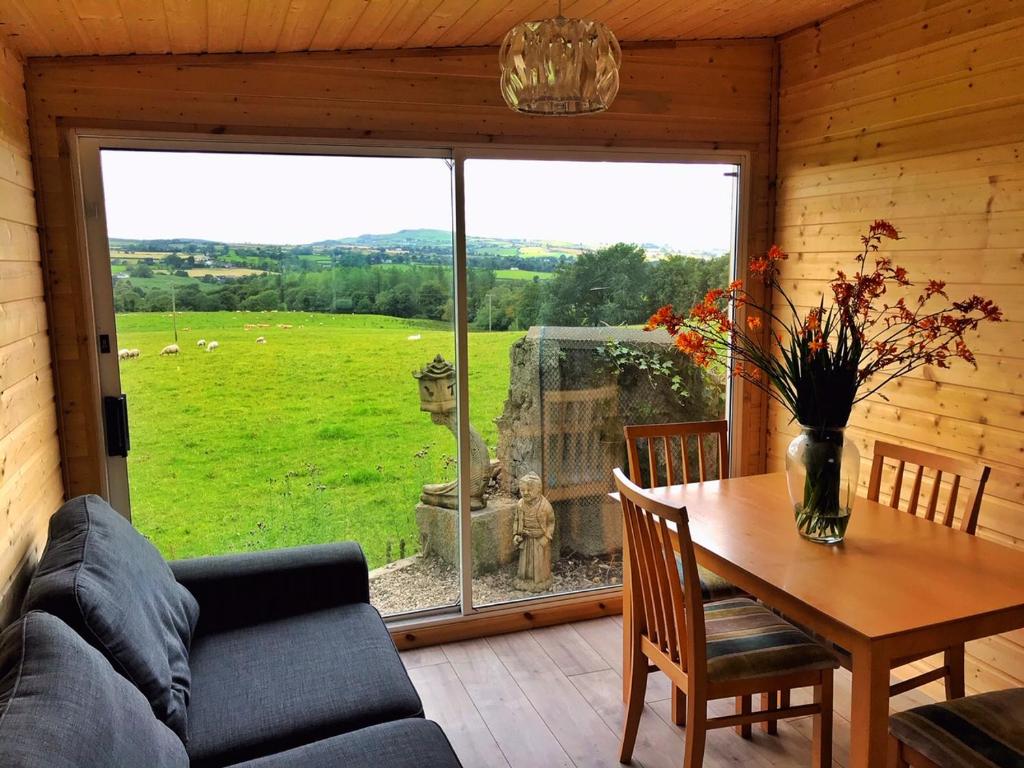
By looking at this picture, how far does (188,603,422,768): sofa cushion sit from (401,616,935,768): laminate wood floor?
0.62m

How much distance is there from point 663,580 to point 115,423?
2079 millimetres

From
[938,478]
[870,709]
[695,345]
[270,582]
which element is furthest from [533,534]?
[870,709]

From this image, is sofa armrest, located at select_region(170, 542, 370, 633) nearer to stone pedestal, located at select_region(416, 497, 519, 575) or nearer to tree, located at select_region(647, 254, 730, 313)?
stone pedestal, located at select_region(416, 497, 519, 575)

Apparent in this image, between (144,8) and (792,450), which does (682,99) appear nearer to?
(792,450)

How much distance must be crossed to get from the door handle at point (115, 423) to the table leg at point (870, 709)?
2.57 metres

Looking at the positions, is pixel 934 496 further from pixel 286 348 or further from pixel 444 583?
pixel 286 348

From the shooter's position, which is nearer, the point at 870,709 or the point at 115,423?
the point at 870,709

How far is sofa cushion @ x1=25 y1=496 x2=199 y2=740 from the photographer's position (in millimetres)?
1779

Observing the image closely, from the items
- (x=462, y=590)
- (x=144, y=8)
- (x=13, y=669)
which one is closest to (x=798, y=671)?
(x=462, y=590)

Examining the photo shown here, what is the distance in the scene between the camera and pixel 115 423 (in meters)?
2.95

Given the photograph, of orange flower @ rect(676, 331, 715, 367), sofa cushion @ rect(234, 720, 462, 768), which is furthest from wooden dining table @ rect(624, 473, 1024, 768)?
sofa cushion @ rect(234, 720, 462, 768)

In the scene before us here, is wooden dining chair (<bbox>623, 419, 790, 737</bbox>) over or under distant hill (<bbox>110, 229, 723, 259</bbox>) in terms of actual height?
under

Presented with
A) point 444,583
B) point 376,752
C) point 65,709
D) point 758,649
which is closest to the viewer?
point 65,709

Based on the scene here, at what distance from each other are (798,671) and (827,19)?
268 cm
